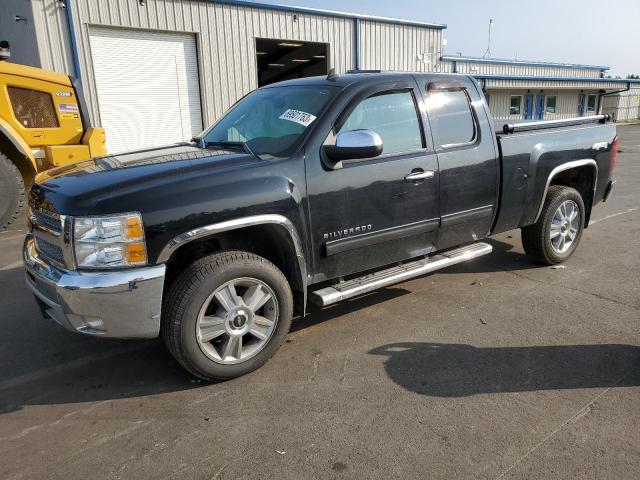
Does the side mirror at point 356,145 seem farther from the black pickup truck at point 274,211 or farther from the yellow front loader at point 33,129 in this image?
the yellow front loader at point 33,129

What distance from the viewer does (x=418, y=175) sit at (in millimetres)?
3816

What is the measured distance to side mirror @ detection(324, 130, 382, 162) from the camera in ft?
10.7

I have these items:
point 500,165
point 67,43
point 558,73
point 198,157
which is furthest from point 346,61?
point 558,73

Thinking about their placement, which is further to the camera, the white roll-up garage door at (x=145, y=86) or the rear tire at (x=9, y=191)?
the white roll-up garage door at (x=145, y=86)

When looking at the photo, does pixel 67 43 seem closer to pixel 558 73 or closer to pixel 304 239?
pixel 304 239

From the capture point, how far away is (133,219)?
2.73 metres

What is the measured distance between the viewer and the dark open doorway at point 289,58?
16478 millimetres

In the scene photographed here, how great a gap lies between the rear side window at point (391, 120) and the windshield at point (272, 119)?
270 mm

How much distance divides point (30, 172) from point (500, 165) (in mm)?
7187

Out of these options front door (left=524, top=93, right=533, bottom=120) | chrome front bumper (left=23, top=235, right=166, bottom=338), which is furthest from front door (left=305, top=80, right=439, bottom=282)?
front door (left=524, top=93, right=533, bottom=120)

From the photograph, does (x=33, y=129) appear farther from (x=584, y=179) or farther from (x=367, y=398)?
(x=584, y=179)

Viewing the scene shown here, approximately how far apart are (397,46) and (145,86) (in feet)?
30.0

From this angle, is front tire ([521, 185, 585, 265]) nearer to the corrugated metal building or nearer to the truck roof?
the truck roof

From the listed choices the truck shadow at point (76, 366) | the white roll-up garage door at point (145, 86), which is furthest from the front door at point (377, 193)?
the white roll-up garage door at point (145, 86)
